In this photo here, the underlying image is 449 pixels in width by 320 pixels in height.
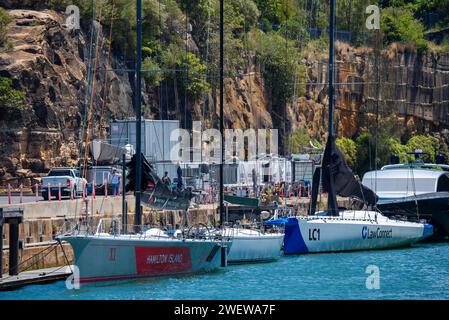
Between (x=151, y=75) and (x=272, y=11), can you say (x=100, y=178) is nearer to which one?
(x=151, y=75)

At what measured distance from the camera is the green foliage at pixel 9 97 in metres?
55.7

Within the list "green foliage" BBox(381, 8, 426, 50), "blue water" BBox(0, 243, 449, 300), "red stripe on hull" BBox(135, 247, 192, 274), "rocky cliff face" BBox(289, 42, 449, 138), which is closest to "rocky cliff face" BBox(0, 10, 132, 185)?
"blue water" BBox(0, 243, 449, 300)

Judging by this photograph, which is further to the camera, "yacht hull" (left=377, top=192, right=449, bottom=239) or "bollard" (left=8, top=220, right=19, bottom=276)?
"yacht hull" (left=377, top=192, right=449, bottom=239)

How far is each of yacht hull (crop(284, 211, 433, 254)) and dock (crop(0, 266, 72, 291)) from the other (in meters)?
13.0

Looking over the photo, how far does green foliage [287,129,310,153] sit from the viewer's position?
262ft

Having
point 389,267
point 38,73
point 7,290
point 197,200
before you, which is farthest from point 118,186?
point 7,290

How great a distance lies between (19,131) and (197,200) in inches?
336

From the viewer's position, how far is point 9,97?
5575 cm

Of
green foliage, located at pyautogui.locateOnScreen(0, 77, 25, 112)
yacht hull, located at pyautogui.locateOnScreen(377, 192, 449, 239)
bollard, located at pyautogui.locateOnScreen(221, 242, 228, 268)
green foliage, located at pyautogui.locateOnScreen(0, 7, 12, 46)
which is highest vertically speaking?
green foliage, located at pyautogui.locateOnScreen(0, 7, 12, 46)

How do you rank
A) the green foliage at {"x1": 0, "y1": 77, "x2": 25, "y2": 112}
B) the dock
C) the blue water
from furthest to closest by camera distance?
the green foliage at {"x1": 0, "y1": 77, "x2": 25, "y2": 112} < the dock < the blue water

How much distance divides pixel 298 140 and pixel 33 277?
44.3 metres

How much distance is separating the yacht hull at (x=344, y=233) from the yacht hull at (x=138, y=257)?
9.26m

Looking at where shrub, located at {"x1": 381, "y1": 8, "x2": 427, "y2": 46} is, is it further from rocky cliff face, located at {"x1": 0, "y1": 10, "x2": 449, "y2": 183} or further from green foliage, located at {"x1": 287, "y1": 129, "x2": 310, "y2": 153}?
green foliage, located at {"x1": 287, "y1": 129, "x2": 310, "y2": 153}

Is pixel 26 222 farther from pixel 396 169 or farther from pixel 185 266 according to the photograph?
pixel 396 169
